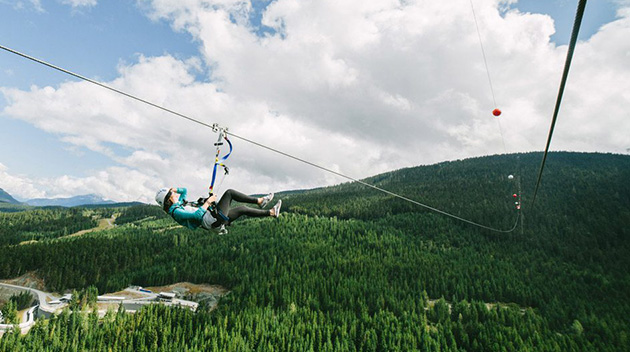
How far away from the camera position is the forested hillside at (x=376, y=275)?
5456 cm

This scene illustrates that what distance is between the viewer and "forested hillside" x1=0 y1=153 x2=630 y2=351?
5456cm

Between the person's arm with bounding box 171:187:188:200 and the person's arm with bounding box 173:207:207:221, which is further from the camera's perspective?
the person's arm with bounding box 171:187:188:200

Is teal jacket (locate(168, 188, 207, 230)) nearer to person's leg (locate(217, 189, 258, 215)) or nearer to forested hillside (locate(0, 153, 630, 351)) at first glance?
person's leg (locate(217, 189, 258, 215))

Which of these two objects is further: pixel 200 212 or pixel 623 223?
pixel 623 223

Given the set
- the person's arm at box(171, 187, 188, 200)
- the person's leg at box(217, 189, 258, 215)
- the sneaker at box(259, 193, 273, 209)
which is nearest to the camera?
the person's leg at box(217, 189, 258, 215)

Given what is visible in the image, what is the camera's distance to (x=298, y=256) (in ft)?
326

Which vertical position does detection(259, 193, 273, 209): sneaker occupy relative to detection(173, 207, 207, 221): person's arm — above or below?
above

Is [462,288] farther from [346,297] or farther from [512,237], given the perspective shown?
[512,237]

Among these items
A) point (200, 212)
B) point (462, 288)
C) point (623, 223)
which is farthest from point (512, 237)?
point (200, 212)

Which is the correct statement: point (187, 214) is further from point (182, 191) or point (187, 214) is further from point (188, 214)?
point (182, 191)

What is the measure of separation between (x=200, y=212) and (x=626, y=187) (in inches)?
8404

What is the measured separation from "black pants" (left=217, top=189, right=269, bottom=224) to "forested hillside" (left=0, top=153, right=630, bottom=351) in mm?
48184

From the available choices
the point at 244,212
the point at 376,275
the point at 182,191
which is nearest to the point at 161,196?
the point at 182,191

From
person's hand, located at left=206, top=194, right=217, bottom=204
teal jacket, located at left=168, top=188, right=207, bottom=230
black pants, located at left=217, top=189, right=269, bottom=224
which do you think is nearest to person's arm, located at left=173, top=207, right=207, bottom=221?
teal jacket, located at left=168, top=188, right=207, bottom=230
